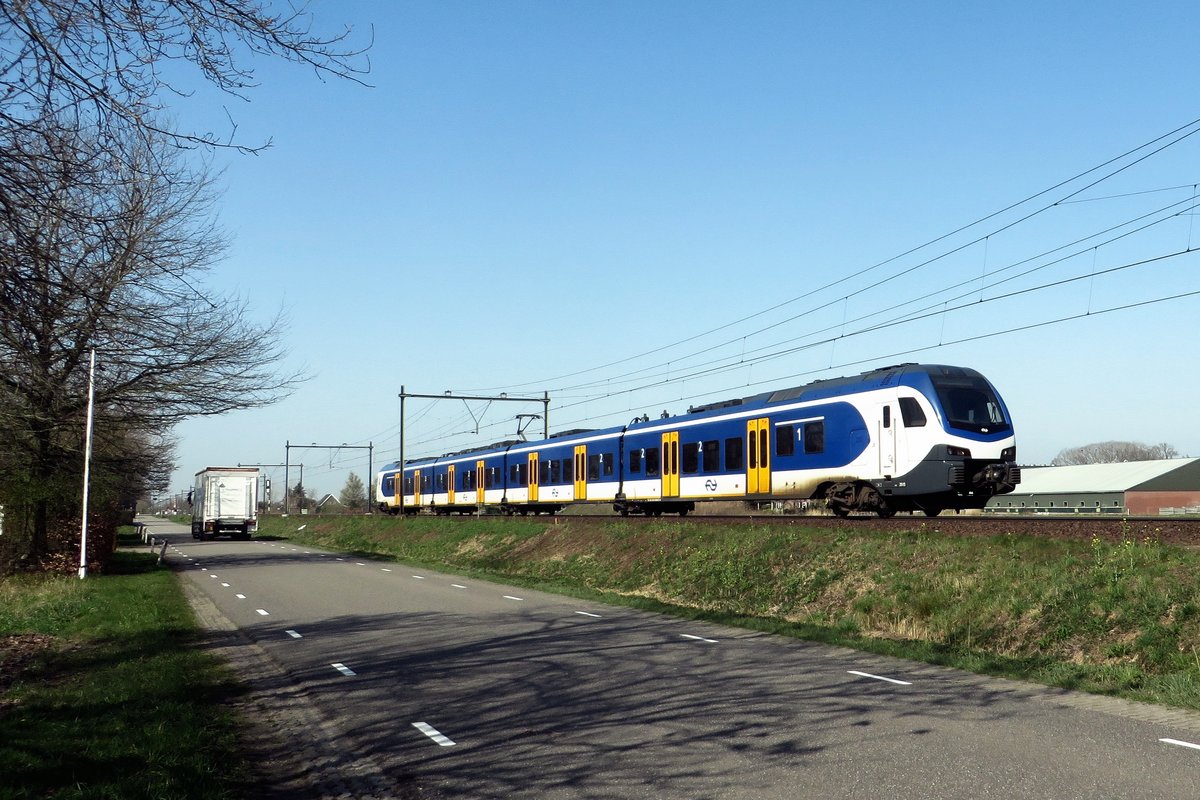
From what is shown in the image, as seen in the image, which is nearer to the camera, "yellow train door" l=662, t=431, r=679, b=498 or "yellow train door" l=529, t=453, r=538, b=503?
"yellow train door" l=662, t=431, r=679, b=498

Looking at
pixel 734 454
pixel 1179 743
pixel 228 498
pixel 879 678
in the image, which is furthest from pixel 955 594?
pixel 228 498

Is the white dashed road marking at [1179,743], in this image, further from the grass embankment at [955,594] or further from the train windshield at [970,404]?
the train windshield at [970,404]

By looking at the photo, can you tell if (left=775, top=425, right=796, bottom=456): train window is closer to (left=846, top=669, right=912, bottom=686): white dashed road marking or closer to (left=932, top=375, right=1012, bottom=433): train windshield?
(left=932, top=375, right=1012, bottom=433): train windshield

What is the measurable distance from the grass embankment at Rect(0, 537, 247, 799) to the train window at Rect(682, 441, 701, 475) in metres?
16.9

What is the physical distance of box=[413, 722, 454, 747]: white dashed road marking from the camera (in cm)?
836

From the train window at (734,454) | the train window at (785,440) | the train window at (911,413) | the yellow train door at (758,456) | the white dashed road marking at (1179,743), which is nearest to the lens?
the white dashed road marking at (1179,743)

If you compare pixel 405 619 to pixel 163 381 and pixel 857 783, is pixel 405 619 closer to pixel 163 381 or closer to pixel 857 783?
pixel 857 783

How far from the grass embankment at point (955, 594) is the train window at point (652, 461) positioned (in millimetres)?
6309

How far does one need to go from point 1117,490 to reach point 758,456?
53757mm

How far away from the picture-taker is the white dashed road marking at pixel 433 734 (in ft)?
27.4

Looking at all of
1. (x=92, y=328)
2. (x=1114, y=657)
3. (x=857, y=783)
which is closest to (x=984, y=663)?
(x=1114, y=657)

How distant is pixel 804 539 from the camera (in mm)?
21172

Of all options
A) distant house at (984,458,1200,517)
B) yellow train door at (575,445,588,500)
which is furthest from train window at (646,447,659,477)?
distant house at (984,458,1200,517)

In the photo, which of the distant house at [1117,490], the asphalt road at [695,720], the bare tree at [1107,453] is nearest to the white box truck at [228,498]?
the asphalt road at [695,720]
